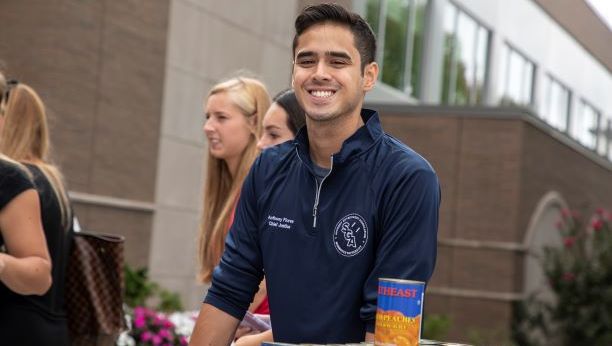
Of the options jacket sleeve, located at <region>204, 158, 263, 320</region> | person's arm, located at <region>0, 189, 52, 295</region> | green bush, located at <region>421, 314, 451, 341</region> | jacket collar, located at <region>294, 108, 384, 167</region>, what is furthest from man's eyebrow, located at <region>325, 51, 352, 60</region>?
green bush, located at <region>421, 314, 451, 341</region>

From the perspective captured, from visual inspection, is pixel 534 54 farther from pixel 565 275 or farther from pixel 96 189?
pixel 96 189

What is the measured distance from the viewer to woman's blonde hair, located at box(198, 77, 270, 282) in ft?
16.9

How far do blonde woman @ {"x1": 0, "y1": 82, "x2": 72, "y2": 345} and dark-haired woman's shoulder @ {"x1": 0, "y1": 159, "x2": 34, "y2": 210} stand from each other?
270mm

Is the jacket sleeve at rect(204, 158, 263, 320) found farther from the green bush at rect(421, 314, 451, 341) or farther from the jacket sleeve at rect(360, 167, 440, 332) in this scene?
the green bush at rect(421, 314, 451, 341)

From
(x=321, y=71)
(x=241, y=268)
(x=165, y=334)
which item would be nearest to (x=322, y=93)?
(x=321, y=71)

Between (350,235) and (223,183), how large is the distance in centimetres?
183

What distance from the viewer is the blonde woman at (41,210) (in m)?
4.94

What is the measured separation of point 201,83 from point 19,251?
11.9 m

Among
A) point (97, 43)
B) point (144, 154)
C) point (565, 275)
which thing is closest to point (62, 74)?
point (97, 43)

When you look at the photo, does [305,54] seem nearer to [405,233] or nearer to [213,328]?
[405,233]

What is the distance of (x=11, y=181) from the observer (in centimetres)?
475

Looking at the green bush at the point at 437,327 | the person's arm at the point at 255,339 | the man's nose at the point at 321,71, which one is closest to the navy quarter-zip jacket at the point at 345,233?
the man's nose at the point at 321,71

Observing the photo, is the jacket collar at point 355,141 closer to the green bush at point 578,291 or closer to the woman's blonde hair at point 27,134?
the woman's blonde hair at point 27,134

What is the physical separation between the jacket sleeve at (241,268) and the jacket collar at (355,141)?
0.70 ft
